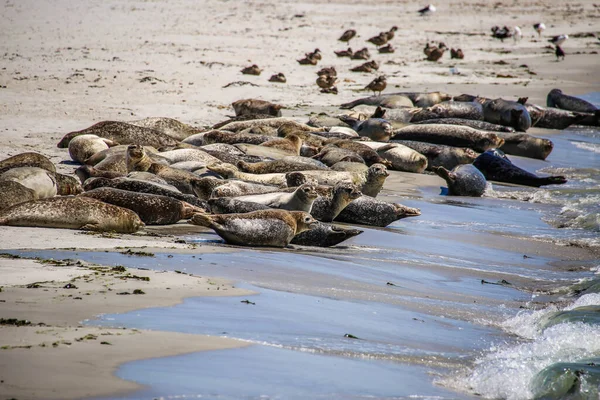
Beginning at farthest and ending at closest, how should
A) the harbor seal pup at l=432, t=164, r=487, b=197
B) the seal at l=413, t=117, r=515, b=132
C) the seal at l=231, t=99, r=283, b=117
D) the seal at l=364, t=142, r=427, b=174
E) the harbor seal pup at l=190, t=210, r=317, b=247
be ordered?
the seal at l=413, t=117, r=515, b=132
the seal at l=231, t=99, r=283, b=117
the seal at l=364, t=142, r=427, b=174
the harbor seal pup at l=432, t=164, r=487, b=197
the harbor seal pup at l=190, t=210, r=317, b=247

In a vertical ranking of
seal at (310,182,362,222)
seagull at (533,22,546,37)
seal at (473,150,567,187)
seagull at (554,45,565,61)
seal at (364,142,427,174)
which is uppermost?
seagull at (533,22,546,37)

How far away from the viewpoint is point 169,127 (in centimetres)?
1088

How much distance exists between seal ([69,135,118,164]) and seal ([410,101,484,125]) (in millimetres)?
5921

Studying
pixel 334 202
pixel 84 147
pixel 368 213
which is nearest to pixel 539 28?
pixel 84 147

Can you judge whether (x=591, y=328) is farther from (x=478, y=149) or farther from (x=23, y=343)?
(x=478, y=149)

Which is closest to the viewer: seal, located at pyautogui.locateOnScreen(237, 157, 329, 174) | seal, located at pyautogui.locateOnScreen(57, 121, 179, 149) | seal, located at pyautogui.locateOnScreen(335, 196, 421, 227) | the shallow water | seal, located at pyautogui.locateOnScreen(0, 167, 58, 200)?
the shallow water

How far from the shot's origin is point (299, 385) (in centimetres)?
299

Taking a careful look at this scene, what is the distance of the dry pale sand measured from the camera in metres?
3.20

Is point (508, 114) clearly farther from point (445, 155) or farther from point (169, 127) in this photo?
point (169, 127)

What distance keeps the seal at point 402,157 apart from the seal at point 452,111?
283cm

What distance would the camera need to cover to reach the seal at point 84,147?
29.8 ft

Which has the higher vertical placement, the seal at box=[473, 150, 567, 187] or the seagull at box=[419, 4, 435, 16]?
the seagull at box=[419, 4, 435, 16]

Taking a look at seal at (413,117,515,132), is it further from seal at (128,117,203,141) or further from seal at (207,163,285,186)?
seal at (207,163,285,186)

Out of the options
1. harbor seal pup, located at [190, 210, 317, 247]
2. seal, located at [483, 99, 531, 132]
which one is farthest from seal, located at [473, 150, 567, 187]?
harbor seal pup, located at [190, 210, 317, 247]
